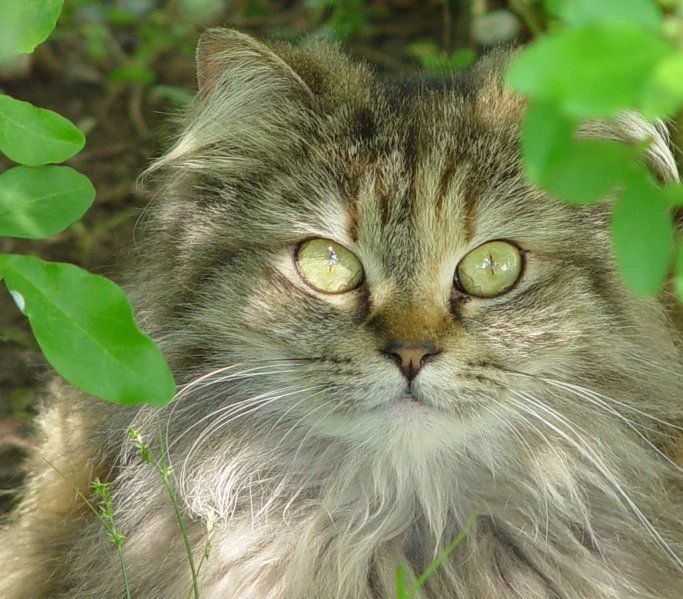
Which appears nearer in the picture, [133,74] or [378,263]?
[378,263]

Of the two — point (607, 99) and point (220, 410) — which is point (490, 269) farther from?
point (607, 99)

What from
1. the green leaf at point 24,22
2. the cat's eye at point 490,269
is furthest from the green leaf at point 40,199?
the cat's eye at point 490,269

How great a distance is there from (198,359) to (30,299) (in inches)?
27.2

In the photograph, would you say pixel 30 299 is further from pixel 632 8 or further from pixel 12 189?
pixel 632 8

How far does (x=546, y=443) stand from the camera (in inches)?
79.3

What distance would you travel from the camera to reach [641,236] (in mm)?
970

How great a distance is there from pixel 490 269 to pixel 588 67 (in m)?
1.12

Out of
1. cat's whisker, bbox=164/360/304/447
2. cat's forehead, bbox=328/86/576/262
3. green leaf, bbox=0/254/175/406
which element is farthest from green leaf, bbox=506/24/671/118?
cat's whisker, bbox=164/360/304/447

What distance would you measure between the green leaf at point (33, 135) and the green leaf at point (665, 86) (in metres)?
0.92

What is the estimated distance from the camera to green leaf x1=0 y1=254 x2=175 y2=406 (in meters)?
1.38

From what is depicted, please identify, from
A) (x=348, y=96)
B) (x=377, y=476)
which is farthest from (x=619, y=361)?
(x=348, y=96)

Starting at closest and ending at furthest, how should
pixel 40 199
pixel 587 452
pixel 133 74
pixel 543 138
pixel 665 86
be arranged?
pixel 665 86, pixel 543 138, pixel 40 199, pixel 587 452, pixel 133 74

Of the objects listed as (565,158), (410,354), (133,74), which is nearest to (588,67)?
(565,158)

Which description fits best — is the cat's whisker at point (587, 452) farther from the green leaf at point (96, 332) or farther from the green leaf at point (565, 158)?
the green leaf at point (565, 158)
